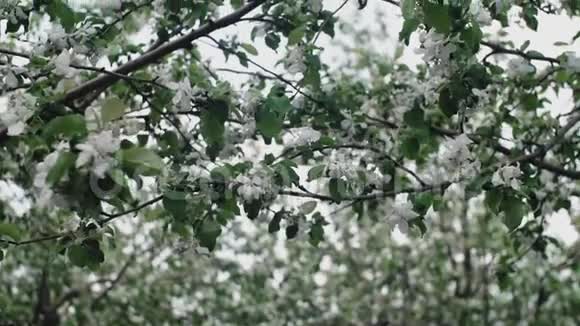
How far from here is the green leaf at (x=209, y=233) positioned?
2.19m

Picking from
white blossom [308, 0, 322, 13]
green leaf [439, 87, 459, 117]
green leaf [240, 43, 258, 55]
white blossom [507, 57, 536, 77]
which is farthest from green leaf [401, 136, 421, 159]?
green leaf [240, 43, 258, 55]

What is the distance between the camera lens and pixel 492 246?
8.52 metres

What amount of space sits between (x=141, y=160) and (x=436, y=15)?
2.77 feet

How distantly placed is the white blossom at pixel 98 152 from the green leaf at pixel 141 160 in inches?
0.7

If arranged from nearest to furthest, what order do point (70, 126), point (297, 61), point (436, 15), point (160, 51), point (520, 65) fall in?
point (70, 126), point (436, 15), point (297, 61), point (520, 65), point (160, 51)

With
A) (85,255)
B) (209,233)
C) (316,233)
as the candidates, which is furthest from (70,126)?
(316,233)

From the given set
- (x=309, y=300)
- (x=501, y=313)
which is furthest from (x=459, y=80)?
(x=501, y=313)

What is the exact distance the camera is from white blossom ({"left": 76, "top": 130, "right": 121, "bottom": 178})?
1268 mm

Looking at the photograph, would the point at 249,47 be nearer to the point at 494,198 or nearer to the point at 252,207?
the point at 252,207

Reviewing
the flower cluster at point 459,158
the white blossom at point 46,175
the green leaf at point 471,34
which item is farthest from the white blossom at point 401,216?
the white blossom at point 46,175

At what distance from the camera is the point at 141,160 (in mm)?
1295

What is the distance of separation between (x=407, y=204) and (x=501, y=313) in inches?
284

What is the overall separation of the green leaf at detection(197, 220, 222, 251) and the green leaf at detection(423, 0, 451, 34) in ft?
2.47

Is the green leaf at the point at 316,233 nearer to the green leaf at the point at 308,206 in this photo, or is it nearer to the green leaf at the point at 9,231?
the green leaf at the point at 308,206
